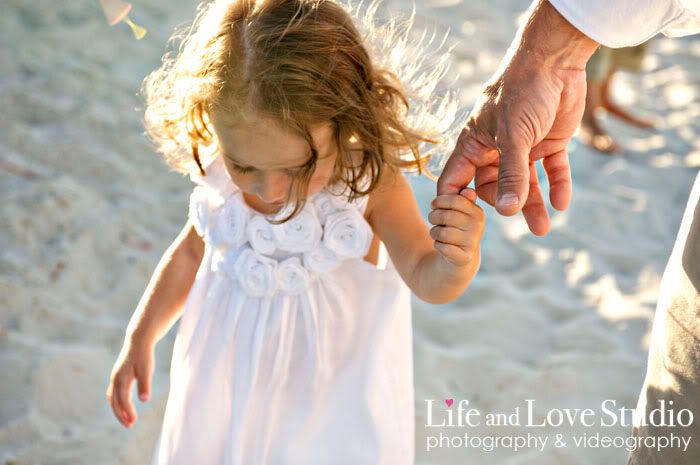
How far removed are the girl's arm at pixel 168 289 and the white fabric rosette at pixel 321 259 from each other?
322 millimetres

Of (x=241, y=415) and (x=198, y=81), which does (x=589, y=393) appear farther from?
(x=198, y=81)

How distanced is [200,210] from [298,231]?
0.25 metres

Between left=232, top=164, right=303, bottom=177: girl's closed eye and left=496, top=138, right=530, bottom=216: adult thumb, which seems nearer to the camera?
left=496, top=138, right=530, bottom=216: adult thumb

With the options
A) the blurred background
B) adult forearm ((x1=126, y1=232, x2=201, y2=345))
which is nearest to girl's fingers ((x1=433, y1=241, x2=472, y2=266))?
adult forearm ((x1=126, y1=232, x2=201, y2=345))

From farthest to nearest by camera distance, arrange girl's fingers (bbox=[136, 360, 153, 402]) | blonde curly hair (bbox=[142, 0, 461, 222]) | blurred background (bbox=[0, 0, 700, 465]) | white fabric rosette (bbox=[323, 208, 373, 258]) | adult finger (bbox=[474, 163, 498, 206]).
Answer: blurred background (bbox=[0, 0, 700, 465]) → girl's fingers (bbox=[136, 360, 153, 402]) → white fabric rosette (bbox=[323, 208, 373, 258]) → adult finger (bbox=[474, 163, 498, 206]) → blonde curly hair (bbox=[142, 0, 461, 222])

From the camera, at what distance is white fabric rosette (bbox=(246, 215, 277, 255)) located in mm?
1706

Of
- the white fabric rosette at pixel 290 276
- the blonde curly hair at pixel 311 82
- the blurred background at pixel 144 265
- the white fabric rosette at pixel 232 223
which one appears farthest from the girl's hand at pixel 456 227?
the blurred background at pixel 144 265

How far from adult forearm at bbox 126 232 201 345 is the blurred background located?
2.20 feet

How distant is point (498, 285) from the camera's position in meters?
3.10

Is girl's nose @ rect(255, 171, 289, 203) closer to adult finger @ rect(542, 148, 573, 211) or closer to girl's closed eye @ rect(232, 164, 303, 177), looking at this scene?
girl's closed eye @ rect(232, 164, 303, 177)

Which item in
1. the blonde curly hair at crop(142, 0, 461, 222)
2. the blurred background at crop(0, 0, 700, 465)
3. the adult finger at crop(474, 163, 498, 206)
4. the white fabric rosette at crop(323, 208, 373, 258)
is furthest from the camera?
the blurred background at crop(0, 0, 700, 465)

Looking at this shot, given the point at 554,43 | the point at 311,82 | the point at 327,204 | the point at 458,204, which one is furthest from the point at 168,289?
the point at 554,43

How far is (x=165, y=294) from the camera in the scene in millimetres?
1877

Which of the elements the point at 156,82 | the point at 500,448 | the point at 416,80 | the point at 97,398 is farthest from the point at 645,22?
the point at 97,398
